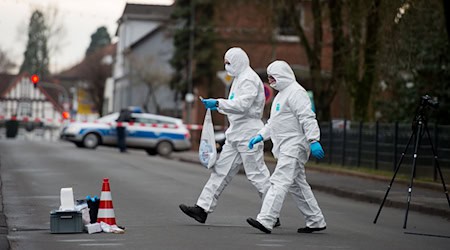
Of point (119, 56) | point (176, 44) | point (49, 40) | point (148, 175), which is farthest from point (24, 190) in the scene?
point (49, 40)

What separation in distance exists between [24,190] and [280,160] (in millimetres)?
6745

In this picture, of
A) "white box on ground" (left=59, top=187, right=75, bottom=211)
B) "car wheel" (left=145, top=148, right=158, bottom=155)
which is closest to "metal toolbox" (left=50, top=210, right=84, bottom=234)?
"white box on ground" (left=59, top=187, right=75, bottom=211)

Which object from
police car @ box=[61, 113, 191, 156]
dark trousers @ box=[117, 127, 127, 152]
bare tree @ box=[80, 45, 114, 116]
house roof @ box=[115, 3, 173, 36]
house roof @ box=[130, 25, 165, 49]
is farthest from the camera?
bare tree @ box=[80, 45, 114, 116]

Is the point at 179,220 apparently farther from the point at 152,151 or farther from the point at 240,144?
the point at 152,151

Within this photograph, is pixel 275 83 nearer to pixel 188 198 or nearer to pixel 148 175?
pixel 188 198

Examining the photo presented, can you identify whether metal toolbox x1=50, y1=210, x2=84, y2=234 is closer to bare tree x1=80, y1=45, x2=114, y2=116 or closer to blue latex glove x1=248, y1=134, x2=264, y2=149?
blue latex glove x1=248, y1=134, x2=264, y2=149

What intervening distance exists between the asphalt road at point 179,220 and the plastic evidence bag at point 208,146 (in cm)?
75

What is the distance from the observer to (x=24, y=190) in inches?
658

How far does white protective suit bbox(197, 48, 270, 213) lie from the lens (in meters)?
11.9

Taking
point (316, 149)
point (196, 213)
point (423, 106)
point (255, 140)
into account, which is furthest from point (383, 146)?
point (316, 149)

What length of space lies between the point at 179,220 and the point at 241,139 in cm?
137

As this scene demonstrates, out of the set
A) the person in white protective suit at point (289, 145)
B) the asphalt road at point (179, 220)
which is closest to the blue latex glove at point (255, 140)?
the person in white protective suit at point (289, 145)

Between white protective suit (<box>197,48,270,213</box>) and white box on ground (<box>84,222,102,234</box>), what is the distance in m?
1.47

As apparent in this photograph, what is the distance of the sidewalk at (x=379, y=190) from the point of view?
628 inches
